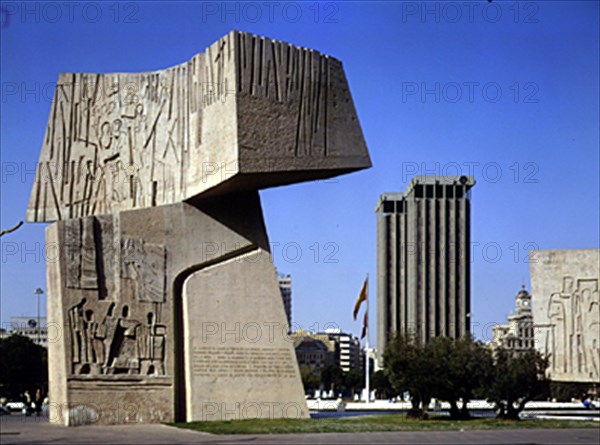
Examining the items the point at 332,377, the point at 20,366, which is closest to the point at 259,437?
the point at 20,366

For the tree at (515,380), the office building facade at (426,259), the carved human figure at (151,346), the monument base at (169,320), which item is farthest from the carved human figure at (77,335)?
the office building facade at (426,259)

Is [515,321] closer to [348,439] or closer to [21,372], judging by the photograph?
[21,372]

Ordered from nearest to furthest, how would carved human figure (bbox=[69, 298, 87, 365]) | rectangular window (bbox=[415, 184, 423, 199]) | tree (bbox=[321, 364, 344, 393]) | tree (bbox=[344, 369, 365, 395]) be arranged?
carved human figure (bbox=[69, 298, 87, 365])
tree (bbox=[344, 369, 365, 395])
tree (bbox=[321, 364, 344, 393])
rectangular window (bbox=[415, 184, 423, 199])

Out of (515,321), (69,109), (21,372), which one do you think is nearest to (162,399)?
(69,109)

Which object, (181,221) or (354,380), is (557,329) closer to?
(181,221)

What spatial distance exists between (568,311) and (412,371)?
5016mm

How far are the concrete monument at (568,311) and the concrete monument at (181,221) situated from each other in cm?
787

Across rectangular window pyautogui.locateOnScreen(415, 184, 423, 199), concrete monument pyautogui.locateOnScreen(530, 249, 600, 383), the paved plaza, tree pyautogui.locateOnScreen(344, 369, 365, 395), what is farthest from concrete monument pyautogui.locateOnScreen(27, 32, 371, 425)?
rectangular window pyautogui.locateOnScreen(415, 184, 423, 199)

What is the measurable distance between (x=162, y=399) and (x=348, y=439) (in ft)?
20.6

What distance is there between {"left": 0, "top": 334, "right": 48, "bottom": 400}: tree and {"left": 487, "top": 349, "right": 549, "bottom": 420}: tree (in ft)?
85.8

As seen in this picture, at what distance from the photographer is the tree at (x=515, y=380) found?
84.4ft

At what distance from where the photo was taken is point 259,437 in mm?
18328

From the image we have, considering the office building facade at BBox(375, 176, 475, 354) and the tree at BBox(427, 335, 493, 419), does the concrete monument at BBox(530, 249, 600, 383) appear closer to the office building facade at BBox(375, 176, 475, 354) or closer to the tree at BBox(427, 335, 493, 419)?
the tree at BBox(427, 335, 493, 419)

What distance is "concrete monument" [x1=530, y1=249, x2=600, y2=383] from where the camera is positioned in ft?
91.5
